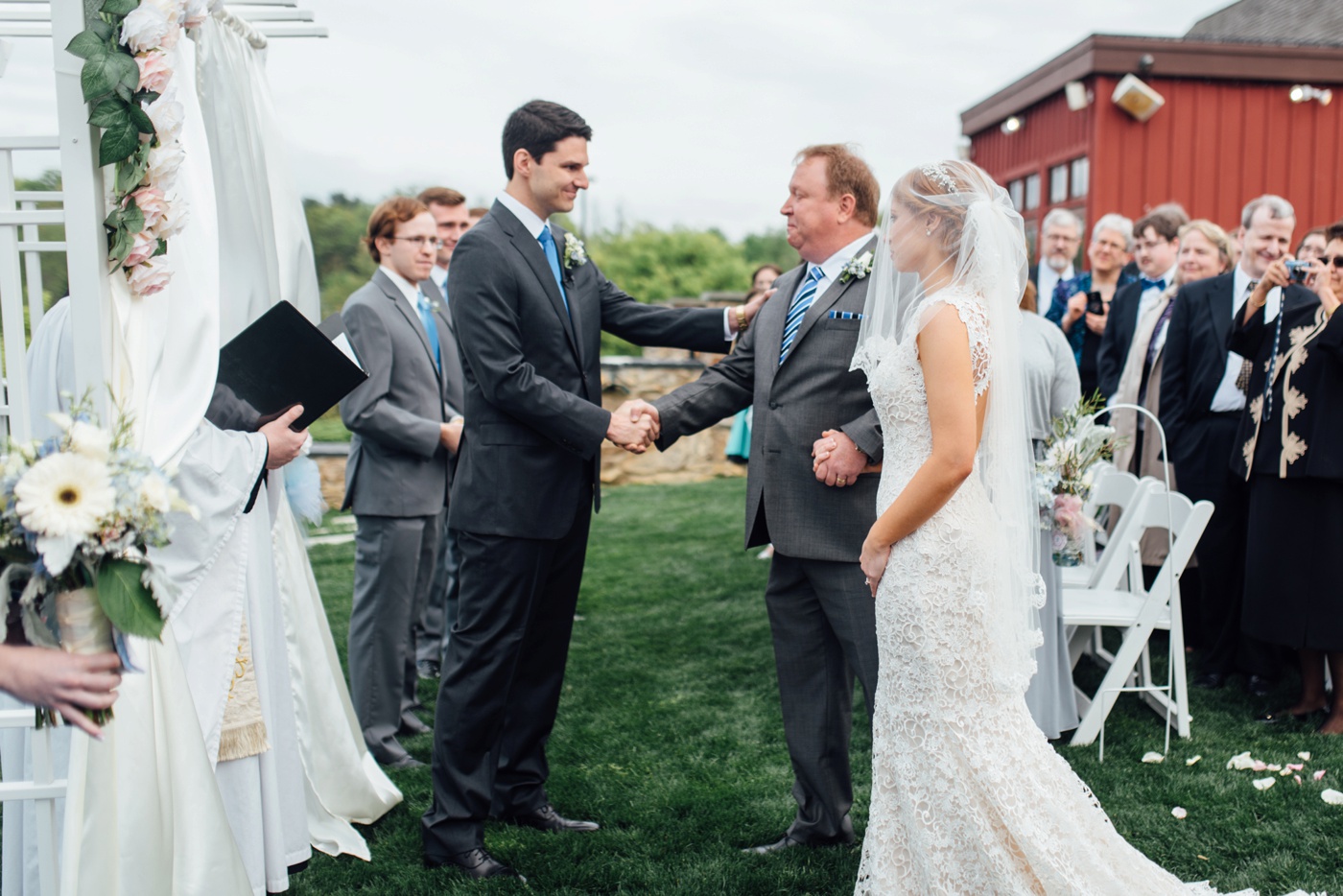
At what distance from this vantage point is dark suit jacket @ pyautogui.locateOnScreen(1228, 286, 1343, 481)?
426 centimetres

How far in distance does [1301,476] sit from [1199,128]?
8687mm

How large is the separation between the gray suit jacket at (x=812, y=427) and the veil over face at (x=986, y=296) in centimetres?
28

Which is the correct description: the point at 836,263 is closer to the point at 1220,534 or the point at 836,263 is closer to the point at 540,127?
the point at 540,127

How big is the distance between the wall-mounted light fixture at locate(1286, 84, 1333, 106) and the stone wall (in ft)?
24.2

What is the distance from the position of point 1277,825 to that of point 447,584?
388cm

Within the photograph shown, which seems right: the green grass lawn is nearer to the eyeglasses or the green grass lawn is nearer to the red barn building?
the eyeglasses

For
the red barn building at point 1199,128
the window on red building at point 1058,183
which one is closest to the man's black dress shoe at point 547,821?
the red barn building at point 1199,128

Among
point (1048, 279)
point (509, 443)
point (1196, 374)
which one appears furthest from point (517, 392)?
point (1048, 279)

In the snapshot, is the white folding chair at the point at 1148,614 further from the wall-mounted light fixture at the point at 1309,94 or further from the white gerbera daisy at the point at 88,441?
the wall-mounted light fixture at the point at 1309,94

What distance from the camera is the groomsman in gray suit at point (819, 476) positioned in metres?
3.13

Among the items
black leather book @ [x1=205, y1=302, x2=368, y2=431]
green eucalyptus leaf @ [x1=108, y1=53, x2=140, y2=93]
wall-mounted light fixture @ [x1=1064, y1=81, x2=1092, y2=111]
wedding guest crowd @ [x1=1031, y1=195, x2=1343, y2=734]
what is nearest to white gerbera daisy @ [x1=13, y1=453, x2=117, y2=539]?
green eucalyptus leaf @ [x1=108, y1=53, x2=140, y2=93]

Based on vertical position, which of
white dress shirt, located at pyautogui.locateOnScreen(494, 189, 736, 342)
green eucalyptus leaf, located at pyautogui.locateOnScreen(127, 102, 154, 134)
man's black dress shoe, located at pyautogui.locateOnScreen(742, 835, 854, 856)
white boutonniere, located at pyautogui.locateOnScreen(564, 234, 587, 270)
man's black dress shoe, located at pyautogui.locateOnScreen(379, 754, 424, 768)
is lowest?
man's black dress shoe, located at pyautogui.locateOnScreen(379, 754, 424, 768)

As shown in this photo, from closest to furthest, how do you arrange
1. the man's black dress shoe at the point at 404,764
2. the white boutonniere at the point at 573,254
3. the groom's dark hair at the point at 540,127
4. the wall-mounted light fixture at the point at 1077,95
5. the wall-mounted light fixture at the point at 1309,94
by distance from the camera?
the groom's dark hair at the point at 540,127, the white boutonniere at the point at 573,254, the man's black dress shoe at the point at 404,764, the wall-mounted light fixture at the point at 1077,95, the wall-mounted light fixture at the point at 1309,94

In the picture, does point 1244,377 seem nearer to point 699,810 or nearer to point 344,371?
point 699,810
